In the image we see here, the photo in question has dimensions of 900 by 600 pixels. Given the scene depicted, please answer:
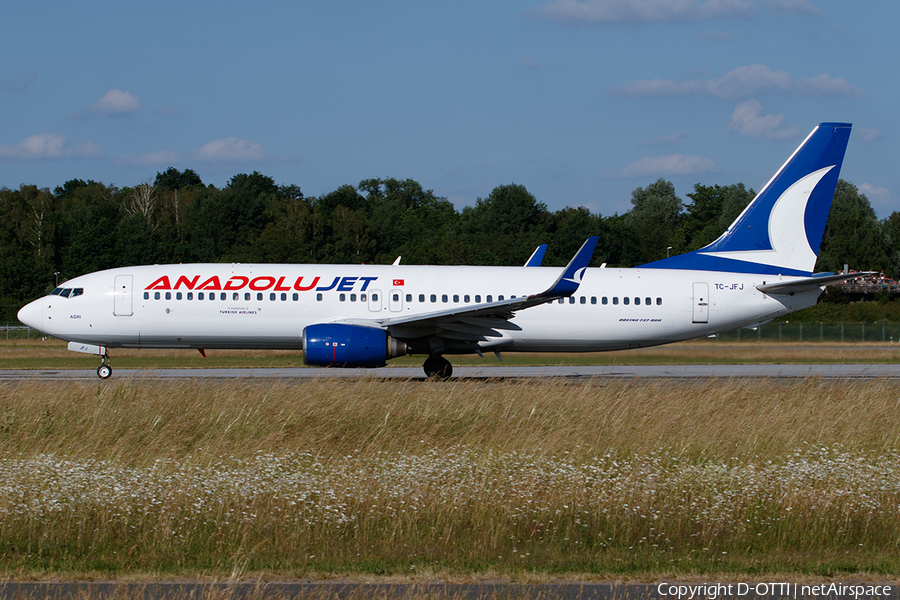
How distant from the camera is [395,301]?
2300 cm

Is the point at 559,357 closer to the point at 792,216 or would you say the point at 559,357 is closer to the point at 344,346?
the point at 792,216

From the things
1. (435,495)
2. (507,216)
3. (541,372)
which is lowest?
(541,372)

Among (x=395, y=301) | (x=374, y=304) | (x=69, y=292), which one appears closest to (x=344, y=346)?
(x=374, y=304)

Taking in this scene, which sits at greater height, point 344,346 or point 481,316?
point 481,316

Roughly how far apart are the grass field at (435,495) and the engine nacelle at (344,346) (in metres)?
8.64

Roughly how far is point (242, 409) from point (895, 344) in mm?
43143

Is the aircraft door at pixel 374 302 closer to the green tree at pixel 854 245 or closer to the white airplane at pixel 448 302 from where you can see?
the white airplane at pixel 448 302

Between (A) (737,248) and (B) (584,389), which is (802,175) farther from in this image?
(B) (584,389)

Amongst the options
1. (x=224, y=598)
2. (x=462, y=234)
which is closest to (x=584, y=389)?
(x=224, y=598)

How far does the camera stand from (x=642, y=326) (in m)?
24.2

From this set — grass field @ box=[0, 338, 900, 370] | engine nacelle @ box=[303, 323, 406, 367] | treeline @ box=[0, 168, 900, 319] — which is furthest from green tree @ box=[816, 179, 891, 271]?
engine nacelle @ box=[303, 323, 406, 367]

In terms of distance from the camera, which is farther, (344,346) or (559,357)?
(559,357)

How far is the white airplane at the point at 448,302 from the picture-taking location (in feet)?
73.1

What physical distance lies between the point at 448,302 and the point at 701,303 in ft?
24.6
